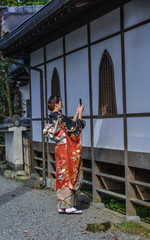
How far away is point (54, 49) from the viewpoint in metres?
8.89

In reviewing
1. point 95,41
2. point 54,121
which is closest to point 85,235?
point 54,121

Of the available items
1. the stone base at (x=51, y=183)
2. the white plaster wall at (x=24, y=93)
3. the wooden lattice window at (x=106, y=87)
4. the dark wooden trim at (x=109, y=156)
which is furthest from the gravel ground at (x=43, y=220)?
the white plaster wall at (x=24, y=93)

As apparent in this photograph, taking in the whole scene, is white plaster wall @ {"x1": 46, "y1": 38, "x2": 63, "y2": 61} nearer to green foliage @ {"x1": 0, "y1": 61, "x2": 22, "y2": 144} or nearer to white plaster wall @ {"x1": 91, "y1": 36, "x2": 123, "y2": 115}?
white plaster wall @ {"x1": 91, "y1": 36, "x2": 123, "y2": 115}

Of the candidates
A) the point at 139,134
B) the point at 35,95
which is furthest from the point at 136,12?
the point at 35,95

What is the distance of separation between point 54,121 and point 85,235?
6.32 ft

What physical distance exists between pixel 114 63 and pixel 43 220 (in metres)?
2.77

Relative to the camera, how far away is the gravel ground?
5.24 metres

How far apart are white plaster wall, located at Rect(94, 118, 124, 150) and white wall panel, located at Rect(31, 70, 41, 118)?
3.37 m

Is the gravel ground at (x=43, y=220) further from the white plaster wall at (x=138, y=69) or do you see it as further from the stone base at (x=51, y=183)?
the white plaster wall at (x=138, y=69)

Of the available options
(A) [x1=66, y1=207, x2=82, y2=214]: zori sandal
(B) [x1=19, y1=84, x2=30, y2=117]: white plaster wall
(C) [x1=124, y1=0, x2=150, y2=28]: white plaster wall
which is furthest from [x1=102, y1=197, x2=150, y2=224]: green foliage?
(B) [x1=19, y1=84, x2=30, y2=117]: white plaster wall

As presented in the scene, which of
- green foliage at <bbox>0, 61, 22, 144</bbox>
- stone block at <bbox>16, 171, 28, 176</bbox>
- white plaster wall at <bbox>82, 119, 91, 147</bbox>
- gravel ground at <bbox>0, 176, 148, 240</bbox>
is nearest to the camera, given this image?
gravel ground at <bbox>0, 176, 148, 240</bbox>

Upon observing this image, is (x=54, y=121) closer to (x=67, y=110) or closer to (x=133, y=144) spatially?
(x=133, y=144)

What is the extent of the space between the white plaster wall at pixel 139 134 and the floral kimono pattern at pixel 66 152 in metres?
0.85

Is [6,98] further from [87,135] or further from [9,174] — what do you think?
[87,135]
